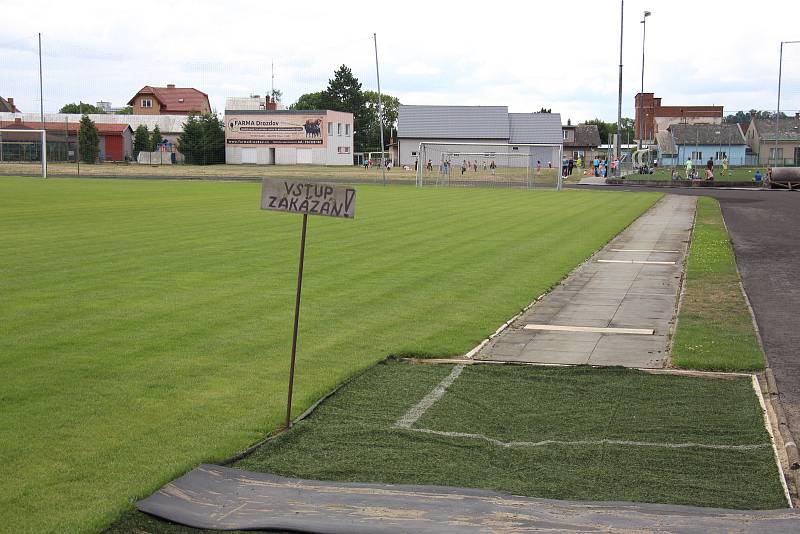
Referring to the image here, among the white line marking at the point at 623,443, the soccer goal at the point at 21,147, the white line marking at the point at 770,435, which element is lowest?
the white line marking at the point at 623,443

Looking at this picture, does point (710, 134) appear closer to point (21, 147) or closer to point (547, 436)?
point (21, 147)

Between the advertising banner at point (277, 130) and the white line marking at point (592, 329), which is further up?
the advertising banner at point (277, 130)

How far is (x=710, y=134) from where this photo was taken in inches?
4262

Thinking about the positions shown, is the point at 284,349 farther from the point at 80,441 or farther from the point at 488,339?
the point at 80,441

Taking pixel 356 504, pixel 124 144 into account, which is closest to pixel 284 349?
pixel 356 504

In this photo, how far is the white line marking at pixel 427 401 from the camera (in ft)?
24.8

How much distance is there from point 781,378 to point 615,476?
373cm

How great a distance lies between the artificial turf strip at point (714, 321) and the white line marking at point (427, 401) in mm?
2376

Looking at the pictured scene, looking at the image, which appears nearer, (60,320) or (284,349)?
(284,349)

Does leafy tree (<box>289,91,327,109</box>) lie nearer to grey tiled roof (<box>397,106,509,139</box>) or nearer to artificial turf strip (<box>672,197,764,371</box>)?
grey tiled roof (<box>397,106,509,139</box>)

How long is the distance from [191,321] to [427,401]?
14.2 feet

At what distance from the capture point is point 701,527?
5.38 m

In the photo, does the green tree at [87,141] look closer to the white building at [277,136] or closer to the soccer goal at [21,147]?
the soccer goal at [21,147]

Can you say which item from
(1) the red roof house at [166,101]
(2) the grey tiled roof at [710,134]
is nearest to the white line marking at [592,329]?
(2) the grey tiled roof at [710,134]
